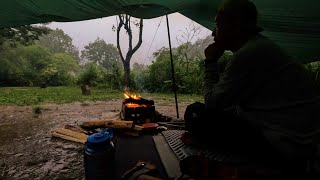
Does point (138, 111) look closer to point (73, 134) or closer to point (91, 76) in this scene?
point (73, 134)

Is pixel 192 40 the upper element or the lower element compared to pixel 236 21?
upper

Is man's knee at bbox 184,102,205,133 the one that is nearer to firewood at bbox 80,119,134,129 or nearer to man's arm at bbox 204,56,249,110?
man's arm at bbox 204,56,249,110

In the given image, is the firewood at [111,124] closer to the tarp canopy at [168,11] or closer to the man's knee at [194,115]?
the tarp canopy at [168,11]

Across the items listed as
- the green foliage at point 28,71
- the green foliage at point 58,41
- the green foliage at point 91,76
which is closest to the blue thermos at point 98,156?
the green foliage at point 91,76

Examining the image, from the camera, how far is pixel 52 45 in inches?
1576

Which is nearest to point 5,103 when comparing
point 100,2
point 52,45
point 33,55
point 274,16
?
point 100,2

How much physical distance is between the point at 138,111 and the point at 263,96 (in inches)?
131

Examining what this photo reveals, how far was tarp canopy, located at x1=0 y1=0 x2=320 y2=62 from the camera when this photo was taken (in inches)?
136

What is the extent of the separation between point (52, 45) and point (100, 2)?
39.5 m

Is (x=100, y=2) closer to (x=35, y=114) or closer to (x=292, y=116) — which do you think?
(x=292, y=116)

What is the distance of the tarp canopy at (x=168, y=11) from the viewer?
347 cm

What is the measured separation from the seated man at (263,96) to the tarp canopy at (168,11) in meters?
1.48

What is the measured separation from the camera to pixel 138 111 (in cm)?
505

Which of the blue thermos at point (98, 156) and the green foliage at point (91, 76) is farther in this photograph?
the green foliage at point (91, 76)
